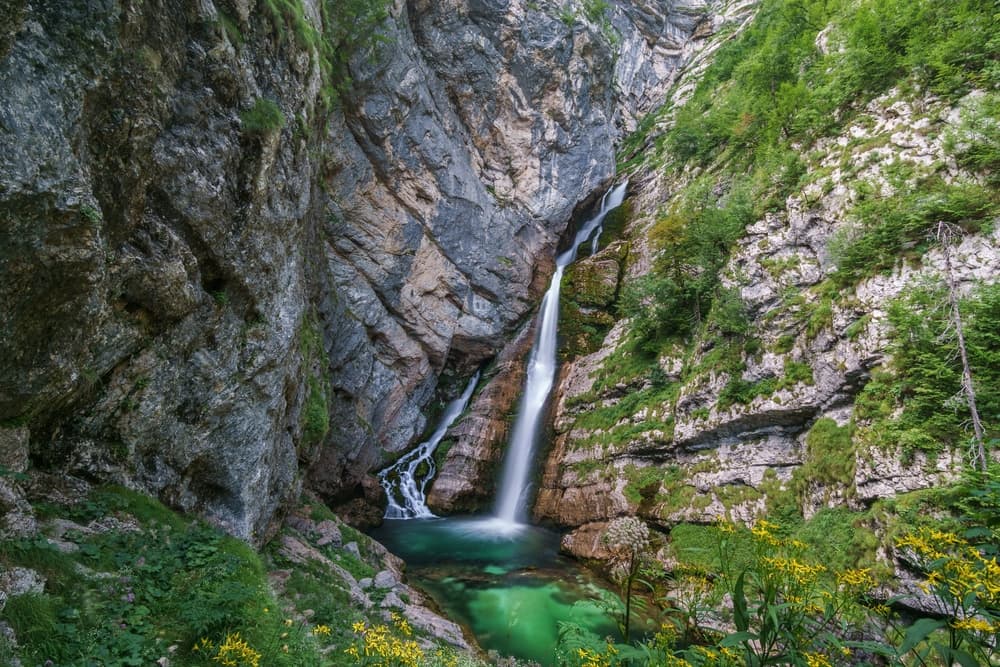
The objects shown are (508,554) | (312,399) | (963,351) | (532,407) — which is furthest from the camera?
(532,407)

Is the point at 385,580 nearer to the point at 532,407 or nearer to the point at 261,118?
the point at 261,118

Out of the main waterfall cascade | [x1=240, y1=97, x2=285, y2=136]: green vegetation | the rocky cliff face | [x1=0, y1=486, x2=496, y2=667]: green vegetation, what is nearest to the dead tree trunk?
the rocky cliff face

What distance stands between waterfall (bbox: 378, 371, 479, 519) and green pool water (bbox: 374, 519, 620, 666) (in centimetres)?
69

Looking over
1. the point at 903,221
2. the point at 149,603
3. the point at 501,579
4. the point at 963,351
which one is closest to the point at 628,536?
the point at 149,603

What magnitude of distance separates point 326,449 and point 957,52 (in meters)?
21.0

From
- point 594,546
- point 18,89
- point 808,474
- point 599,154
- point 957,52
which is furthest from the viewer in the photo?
point 599,154

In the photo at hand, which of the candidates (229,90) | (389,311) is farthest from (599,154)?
(229,90)

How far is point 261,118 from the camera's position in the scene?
6.95 meters

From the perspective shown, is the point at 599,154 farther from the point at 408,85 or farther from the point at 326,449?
the point at 326,449

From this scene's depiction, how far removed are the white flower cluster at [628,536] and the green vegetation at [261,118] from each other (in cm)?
741

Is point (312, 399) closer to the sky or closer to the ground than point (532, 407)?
closer to the ground

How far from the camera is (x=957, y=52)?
445 inches

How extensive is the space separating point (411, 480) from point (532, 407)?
581cm

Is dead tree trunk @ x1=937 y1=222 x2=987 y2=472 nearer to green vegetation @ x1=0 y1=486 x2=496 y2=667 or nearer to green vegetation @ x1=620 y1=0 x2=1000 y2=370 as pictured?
green vegetation @ x1=620 y1=0 x2=1000 y2=370
